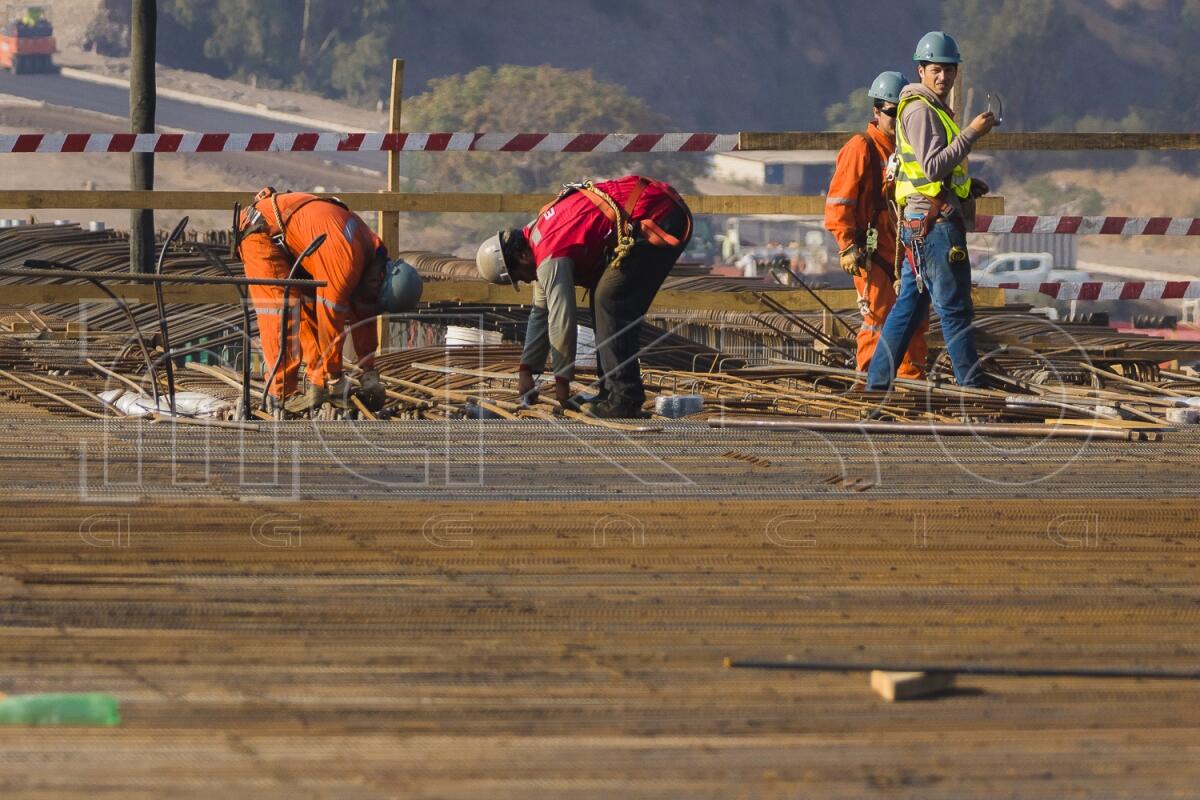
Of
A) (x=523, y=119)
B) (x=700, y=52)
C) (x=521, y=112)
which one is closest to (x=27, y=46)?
(x=521, y=112)

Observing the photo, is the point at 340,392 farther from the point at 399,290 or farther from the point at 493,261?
the point at 493,261

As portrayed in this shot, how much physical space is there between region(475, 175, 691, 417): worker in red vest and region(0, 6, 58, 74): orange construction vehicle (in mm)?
79190

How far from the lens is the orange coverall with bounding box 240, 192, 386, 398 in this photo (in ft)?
25.1

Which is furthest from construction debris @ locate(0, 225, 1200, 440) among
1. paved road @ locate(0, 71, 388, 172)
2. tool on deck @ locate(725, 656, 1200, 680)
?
paved road @ locate(0, 71, 388, 172)

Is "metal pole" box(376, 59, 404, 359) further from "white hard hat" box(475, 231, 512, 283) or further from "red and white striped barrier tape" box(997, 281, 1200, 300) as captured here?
"red and white striped barrier tape" box(997, 281, 1200, 300)

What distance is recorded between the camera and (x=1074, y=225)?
10.1 meters

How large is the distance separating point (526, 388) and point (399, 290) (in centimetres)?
78

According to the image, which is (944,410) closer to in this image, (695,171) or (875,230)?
(875,230)

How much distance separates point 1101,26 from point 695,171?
102 ft

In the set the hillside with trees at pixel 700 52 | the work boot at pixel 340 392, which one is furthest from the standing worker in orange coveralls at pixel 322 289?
the hillside with trees at pixel 700 52

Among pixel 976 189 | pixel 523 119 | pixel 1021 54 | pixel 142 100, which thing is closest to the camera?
pixel 976 189

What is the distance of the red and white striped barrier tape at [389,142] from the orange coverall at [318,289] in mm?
2079

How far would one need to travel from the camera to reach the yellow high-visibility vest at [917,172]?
7.64 m

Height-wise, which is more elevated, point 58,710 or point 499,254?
point 499,254
